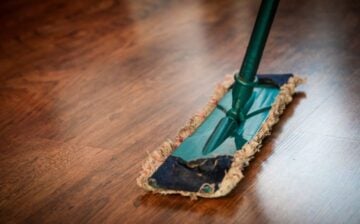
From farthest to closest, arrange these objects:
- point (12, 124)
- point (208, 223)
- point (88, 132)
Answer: point (12, 124), point (88, 132), point (208, 223)

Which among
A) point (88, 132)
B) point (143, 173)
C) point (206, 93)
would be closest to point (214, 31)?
point (206, 93)

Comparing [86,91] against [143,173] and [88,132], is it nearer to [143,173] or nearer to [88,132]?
[88,132]

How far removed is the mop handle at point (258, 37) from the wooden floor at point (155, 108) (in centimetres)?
12

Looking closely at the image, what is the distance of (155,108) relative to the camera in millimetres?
1205

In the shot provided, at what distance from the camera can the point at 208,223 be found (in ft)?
2.68

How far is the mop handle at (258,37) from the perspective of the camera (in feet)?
3.40

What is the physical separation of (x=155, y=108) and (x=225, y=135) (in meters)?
0.26

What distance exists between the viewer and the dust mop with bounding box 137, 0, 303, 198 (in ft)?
2.91

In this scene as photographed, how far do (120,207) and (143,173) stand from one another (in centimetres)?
7

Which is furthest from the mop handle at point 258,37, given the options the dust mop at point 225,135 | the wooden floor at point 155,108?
the wooden floor at point 155,108

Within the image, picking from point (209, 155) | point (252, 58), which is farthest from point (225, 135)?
point (252, 58)

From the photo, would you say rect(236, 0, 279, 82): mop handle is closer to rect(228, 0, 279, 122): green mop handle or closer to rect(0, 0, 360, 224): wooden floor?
rect(228, 0, 279, 122): green mop handle

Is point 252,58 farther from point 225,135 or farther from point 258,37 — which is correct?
point 225,135

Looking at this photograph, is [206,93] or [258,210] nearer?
[258,210]
